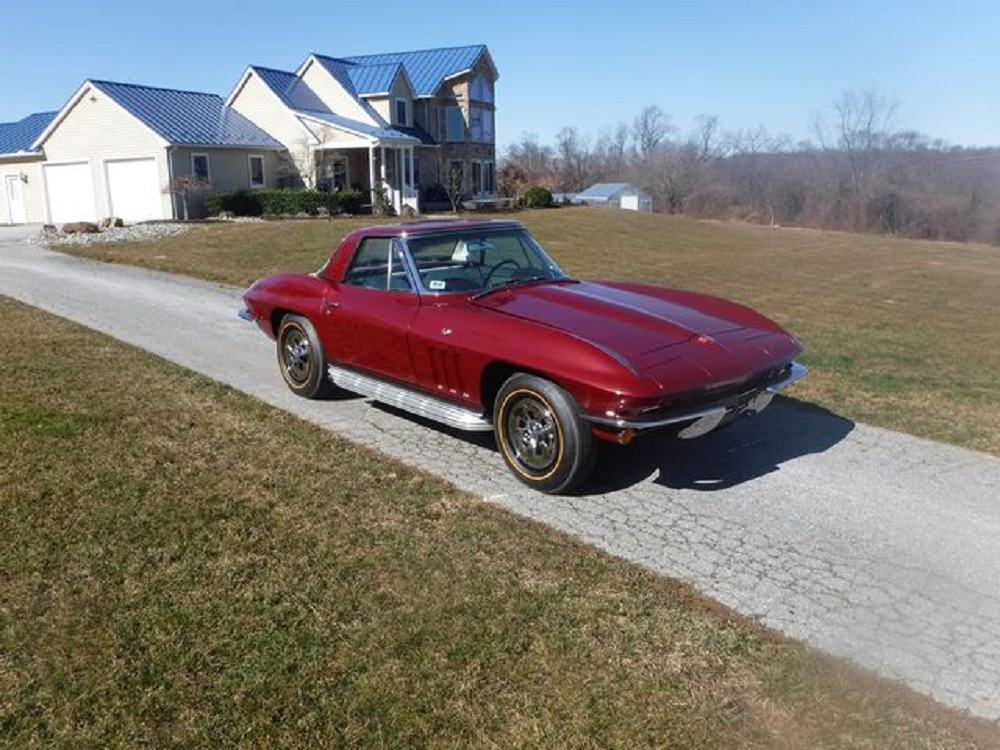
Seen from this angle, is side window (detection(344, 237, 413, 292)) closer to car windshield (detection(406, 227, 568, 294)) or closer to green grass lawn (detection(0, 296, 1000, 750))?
car windshield (detection(406, 227, 568, 294))

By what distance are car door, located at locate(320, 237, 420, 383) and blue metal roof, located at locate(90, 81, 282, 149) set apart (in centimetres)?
2569

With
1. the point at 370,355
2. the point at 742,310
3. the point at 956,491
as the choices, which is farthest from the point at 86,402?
the point at 956,491

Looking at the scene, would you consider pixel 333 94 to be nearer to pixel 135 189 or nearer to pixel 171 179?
pixel 171 179

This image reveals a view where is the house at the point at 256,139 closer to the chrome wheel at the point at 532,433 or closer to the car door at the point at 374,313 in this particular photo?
the car door at the point at 374,313

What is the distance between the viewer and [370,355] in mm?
5840

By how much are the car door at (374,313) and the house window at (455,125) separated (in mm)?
34513

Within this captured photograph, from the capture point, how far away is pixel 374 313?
18.8 feet

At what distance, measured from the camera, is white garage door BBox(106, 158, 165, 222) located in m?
29.4

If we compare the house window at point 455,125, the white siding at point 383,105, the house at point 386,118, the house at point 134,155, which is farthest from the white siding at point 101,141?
the house window at point 455,125

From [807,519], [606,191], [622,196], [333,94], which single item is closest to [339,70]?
[333,94]

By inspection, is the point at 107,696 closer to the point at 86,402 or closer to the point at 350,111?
the point at 86,402

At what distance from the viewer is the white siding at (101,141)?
29.1m

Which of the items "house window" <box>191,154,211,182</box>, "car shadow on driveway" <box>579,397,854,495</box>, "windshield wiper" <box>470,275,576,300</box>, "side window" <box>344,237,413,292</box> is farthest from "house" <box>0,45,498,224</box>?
"car shadow on driveway" <box>579,397,854,495</box>

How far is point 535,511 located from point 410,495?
0.73 meters
